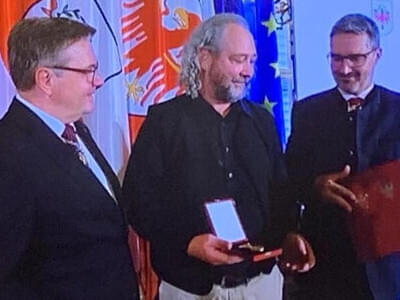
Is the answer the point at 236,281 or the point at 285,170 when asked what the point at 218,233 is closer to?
the point at 236,281

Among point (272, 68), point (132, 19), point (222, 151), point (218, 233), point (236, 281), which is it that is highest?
point (132, 19)

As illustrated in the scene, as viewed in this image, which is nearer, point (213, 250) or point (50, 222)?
point (50, 222)

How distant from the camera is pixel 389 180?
2328 mm

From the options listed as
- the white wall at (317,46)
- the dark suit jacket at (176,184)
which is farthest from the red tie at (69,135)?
the white wall at (317,46)

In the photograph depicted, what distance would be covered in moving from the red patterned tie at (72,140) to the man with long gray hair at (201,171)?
15.6 inches

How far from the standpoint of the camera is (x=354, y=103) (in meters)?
2.38

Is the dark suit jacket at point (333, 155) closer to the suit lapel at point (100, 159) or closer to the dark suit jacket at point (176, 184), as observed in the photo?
the dark suit jacket at point (176, 184)

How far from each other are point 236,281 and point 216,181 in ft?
0.97

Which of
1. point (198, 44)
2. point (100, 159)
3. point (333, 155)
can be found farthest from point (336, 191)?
point (100, 159)

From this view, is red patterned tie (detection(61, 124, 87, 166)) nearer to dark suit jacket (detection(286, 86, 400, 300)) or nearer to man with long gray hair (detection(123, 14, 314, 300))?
man with long gray hair (detection(123, 14, 314, 300))

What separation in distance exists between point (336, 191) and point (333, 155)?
0.37 ft

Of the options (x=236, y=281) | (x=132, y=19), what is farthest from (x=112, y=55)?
(x=236, y=281)

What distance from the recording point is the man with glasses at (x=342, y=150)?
7.75ft

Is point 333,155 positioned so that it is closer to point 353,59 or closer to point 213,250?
point 353,59
